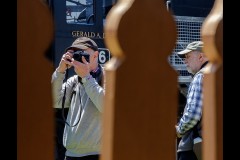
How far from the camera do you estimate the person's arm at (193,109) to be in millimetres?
3561

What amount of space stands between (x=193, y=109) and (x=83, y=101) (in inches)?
28.5

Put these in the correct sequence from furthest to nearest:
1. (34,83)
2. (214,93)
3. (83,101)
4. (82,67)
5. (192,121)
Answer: (83,101)
(192,121)
(82,67)
(214,93)
(34,83)

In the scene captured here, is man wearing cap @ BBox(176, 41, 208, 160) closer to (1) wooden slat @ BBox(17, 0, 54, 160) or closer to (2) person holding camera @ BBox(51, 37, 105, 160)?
(2) person holding camera @ BBox(51, 37, 105, 160)

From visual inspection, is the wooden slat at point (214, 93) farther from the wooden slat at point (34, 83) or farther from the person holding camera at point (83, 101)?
the person holding camera at point (83, 101)

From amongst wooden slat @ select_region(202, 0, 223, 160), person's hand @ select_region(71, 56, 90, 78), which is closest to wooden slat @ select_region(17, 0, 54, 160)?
wooden slat @ select_region(202, 0, 223, 160)

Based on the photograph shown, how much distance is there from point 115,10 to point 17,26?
235 mm

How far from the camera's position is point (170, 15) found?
130 centimetres

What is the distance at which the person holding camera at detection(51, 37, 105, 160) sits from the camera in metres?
3.57

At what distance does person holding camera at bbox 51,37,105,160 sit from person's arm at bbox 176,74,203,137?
547mm

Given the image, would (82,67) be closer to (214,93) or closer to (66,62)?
(66,62)

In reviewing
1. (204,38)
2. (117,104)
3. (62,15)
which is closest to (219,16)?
(204,38)

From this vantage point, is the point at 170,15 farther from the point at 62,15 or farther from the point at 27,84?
the point at 62,15

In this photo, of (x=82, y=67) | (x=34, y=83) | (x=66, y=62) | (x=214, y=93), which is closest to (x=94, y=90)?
(x=82, y=67)

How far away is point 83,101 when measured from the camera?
12.3 feet
